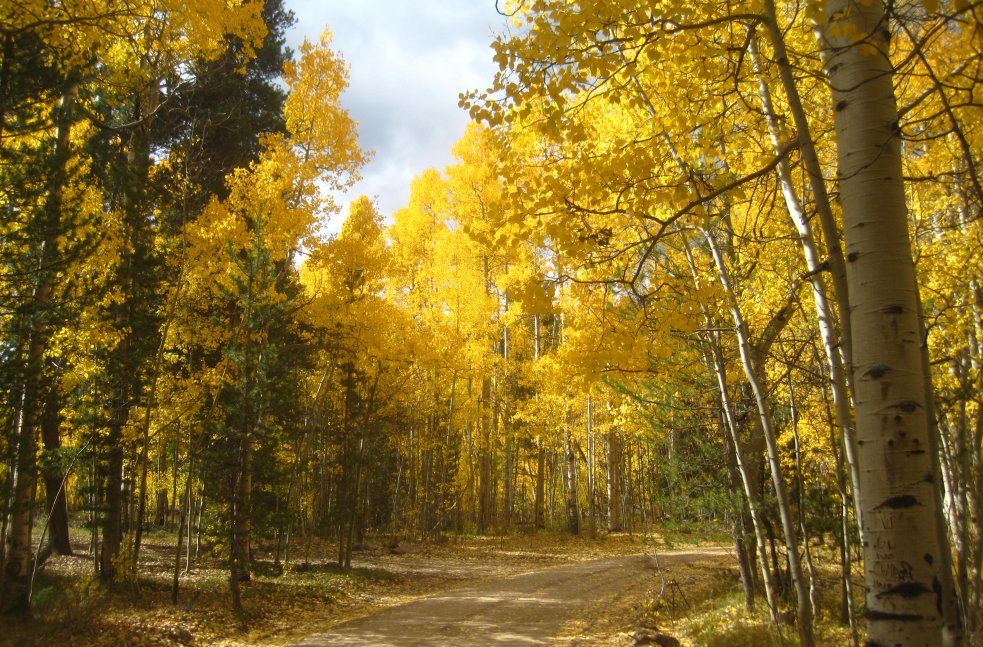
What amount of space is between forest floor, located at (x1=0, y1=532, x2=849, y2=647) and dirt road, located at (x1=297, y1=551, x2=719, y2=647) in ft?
0.80

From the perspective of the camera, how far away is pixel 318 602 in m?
9.05

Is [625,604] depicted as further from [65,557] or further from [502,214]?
[65,557]

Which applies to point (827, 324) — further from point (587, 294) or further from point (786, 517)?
point (587, 294)

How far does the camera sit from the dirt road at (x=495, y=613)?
Answer: 6590 millimetres

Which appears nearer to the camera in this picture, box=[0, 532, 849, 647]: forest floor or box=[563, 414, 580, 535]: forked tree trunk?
box=[0, 532, 849, 647]: forest floor

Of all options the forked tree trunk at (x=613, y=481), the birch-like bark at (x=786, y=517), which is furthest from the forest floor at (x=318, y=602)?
the forked tree trunk at (x=613, y=481)

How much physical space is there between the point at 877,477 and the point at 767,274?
5.35 meters

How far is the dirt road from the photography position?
6590mm

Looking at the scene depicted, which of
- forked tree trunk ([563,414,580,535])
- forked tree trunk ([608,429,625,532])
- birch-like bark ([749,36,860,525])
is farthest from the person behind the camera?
forked tree trunk ([608,429,625,532])

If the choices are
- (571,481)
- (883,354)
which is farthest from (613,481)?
(883,354)

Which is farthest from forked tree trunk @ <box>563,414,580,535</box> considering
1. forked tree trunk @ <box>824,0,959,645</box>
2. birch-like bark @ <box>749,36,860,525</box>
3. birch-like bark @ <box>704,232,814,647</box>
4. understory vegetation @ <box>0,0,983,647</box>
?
forked tree trunk @ <box>824,0,959,645</box>

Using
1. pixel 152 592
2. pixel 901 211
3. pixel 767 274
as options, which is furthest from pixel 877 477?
pixel 152 592

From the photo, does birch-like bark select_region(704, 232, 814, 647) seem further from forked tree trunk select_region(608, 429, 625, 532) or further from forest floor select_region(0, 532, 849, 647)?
forked tree trunk select_region(608, 429, 625, 532)

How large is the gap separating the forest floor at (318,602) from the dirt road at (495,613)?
9.6 inches
